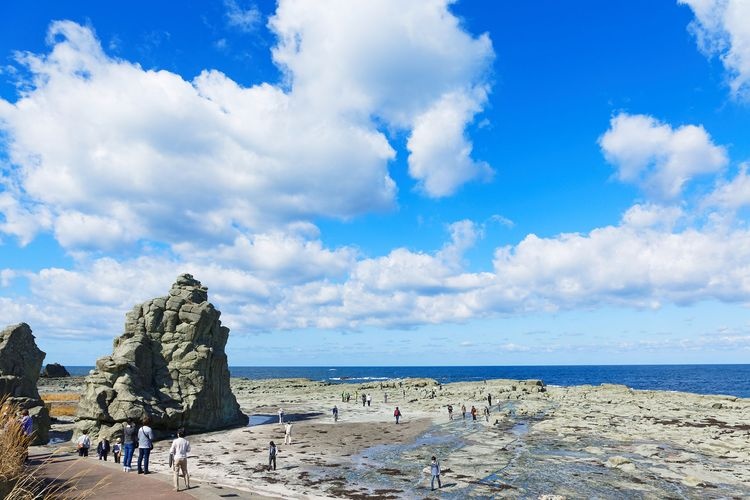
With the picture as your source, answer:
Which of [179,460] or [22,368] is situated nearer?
[179,460]

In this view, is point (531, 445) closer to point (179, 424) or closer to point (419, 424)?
point (419, 424)

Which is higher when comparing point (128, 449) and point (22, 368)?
point (22, 368)

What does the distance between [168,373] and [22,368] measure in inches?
480

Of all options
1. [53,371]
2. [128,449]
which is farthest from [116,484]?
[53,371]

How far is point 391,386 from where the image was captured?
121125 mm

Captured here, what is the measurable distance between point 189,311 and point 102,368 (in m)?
10.2

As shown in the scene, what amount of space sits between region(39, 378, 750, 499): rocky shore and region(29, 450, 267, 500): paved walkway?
499 centimetres

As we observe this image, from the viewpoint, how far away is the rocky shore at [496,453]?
27.6m

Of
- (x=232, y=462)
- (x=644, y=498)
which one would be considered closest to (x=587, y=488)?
(x=644, y=498)

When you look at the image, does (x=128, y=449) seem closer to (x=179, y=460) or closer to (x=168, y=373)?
(x=179, y=460)

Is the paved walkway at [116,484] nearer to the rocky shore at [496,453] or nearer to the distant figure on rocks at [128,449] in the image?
the distant figure on rocks at [128,449]

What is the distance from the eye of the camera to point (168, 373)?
153 ft

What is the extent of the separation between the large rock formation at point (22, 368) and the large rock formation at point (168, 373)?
3622 millimetres

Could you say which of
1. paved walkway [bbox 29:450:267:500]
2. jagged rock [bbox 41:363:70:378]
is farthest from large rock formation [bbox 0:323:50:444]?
jagged rock [bbox 41:363:70:378]
